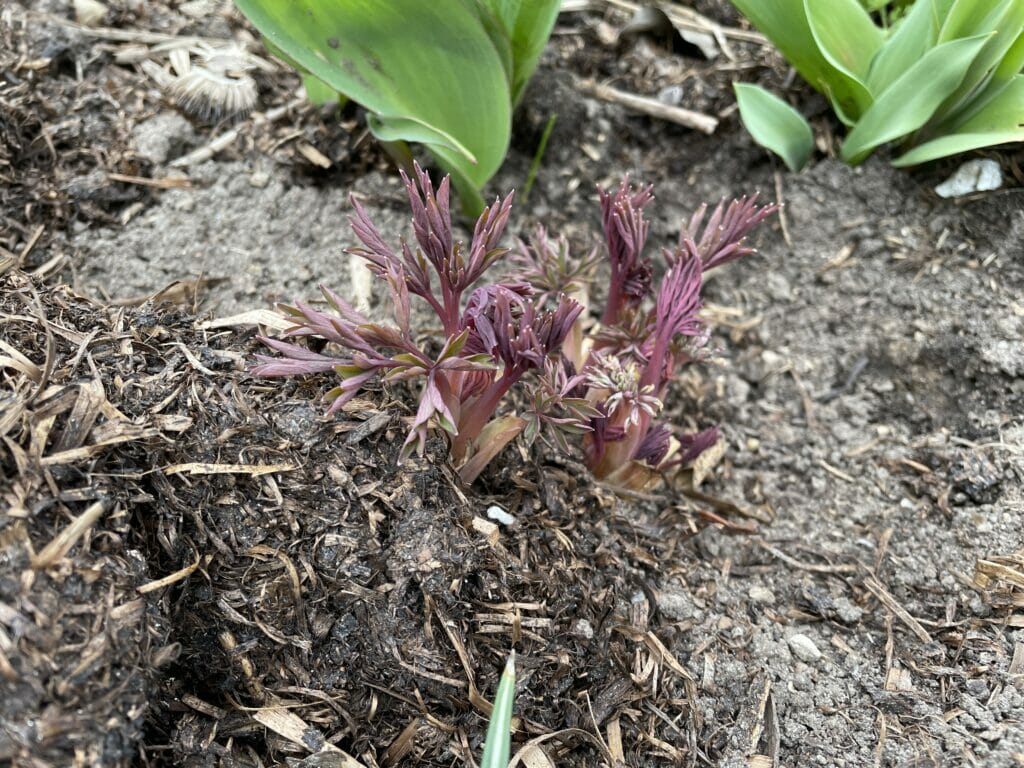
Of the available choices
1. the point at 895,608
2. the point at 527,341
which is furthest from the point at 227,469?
the point at 895,608

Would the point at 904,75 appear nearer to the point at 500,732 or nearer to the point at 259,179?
the point at 259,179

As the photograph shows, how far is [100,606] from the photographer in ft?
3.82

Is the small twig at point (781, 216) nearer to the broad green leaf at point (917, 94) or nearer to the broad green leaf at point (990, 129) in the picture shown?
the broad green leaf at point (917, 94)

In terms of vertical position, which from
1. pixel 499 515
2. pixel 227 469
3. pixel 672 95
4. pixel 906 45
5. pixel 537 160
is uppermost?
pixel 906 45

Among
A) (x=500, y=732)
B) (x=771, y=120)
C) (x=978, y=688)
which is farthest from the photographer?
(x=771, y=120)

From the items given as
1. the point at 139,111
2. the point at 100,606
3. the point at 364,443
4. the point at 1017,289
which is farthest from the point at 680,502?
the point at 139,111

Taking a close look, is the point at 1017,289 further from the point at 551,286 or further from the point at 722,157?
the point at 551,286

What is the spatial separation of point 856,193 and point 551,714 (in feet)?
4.90

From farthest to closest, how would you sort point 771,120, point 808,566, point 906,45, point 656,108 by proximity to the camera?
point 656,108 < point 771,120 < point 906,45 < point 808,566

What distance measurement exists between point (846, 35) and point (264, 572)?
5.88 feet

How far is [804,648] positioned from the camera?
1.57 metres

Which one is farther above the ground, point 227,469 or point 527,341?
point 527,341

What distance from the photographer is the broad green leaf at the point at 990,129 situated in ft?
5.89

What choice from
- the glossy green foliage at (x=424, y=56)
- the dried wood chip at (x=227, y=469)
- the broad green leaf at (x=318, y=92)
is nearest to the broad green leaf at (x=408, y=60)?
the glossy green foliage at (x=424, y=56)
